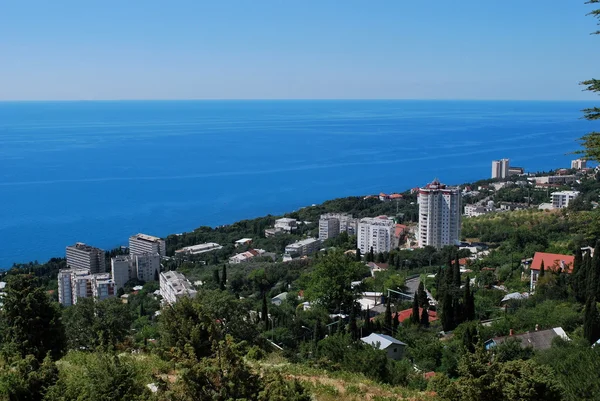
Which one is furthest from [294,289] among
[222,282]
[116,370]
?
[116,370]

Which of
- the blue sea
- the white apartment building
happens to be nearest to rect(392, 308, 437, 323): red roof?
the blue sea

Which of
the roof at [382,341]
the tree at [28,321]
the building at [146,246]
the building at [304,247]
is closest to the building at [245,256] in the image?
the building at [304,247]

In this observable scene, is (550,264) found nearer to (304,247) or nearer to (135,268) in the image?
(304,247)

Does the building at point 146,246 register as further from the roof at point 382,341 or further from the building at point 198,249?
the roof at point 382,341

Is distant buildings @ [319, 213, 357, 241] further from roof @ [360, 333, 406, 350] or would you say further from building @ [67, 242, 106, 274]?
roof @ [360, 333, 406, 350]

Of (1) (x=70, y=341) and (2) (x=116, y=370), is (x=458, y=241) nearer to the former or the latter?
(1) (x=70, y=341)

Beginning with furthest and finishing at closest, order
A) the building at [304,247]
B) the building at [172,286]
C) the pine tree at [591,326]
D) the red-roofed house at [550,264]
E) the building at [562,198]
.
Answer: the building at [562,198]
the building at [304,247]
the building at [172,286]
the red-roofed house at [550,264]
the pine tree at [591,326]
